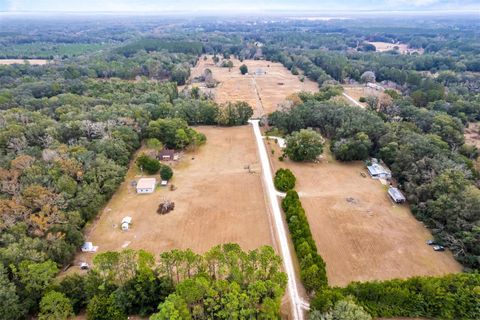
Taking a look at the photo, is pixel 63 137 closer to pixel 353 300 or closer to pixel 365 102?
pixel 353 300

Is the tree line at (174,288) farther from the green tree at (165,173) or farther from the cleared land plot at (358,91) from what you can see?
the cleared land plot at (358,91)

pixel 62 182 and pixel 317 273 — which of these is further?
pixel 62 182

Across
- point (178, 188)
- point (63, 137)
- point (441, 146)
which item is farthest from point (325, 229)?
point (63, 137)

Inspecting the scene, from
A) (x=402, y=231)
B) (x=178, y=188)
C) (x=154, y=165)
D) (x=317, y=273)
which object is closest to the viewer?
(x=317, y=273)

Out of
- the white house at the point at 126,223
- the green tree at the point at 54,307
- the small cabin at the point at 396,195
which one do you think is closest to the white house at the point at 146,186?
the white house at the point at 126,223

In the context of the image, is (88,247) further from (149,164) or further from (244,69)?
(244,69)

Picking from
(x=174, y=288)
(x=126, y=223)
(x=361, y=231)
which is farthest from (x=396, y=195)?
(x=126, y=223)
